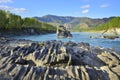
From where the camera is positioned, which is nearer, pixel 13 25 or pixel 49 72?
pixel 49 72

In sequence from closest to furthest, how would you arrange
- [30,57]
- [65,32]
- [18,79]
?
[18,79], [30,57], [65,32]

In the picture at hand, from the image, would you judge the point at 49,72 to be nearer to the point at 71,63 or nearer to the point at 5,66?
the point at 5,66

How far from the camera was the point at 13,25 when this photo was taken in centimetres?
16975

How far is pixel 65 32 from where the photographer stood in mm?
163875

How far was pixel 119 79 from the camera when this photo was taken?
77.8 feet

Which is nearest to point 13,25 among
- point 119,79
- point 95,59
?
point 95,59

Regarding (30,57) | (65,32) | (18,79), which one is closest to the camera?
(18,79)

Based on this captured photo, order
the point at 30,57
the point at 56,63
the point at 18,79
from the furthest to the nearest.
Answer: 1. the point at 30,57
2. the point at 56,63
3. the point at 18,79

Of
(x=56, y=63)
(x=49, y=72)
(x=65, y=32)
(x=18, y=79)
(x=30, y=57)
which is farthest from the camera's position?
(x=65, y=32)

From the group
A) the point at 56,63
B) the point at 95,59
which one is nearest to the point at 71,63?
the point at 56,63

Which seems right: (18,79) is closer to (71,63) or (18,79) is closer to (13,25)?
(71,63)

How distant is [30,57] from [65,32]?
433ft

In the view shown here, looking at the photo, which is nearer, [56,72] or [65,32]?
[56,72]

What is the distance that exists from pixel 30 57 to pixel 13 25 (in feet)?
461
